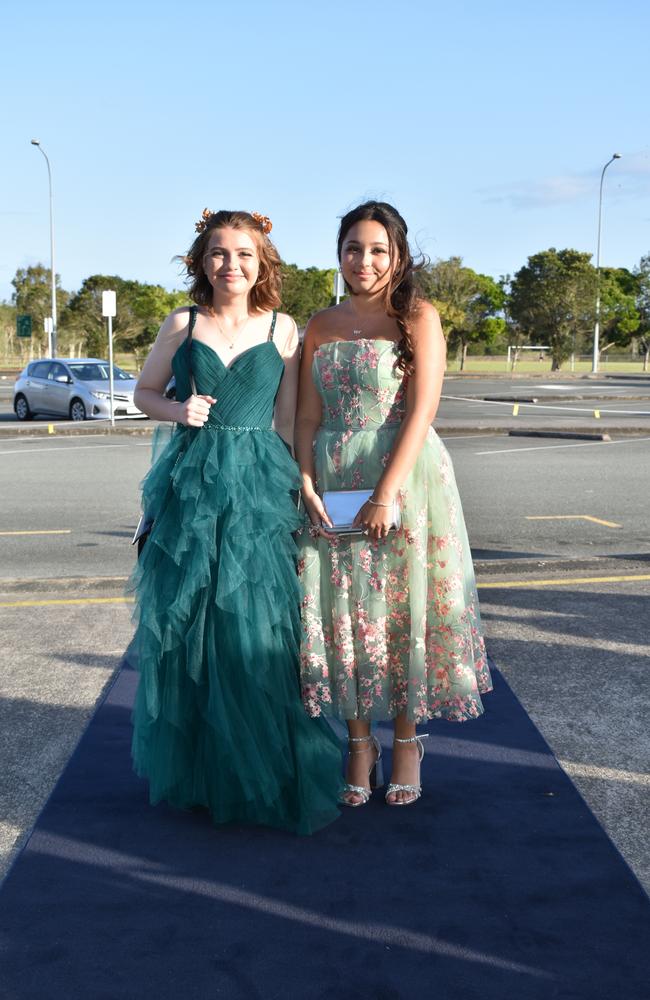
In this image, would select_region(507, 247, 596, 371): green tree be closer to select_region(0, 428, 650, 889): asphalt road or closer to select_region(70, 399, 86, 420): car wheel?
select_region(70, 399, 86, 420): car wheel

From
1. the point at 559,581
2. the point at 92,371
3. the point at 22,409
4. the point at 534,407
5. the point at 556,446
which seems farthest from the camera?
the point at 534,407

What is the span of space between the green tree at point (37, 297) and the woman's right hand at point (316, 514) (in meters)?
51.8

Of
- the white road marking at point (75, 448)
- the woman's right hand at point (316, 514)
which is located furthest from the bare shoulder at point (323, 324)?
the white road marking at point (75, 448)

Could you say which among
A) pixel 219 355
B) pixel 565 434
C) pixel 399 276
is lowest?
pixel 565 434

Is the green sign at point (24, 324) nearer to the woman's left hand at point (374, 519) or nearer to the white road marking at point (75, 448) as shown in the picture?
the white road marking at point (75, 448)

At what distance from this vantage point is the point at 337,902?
9.08 ft

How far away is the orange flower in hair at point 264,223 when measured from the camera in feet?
11.1

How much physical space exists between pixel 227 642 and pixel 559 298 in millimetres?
52550

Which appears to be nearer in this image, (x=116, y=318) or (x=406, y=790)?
(x=406, y=790)

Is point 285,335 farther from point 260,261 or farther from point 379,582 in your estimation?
point 379,582

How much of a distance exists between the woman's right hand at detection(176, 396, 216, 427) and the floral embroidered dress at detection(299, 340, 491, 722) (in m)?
0.37

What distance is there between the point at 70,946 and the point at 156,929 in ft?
0.69

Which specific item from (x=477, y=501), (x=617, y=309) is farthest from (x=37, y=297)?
(x=477, y=501)

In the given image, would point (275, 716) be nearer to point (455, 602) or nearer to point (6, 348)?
point (455, 602)
